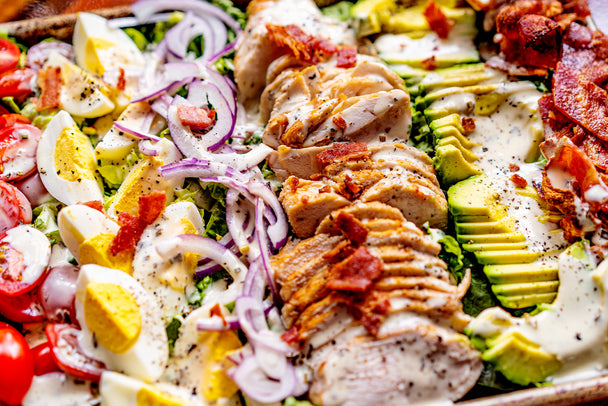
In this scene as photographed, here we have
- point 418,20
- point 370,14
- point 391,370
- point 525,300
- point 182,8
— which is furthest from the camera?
point 182,8

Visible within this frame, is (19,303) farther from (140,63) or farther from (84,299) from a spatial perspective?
(140,63)

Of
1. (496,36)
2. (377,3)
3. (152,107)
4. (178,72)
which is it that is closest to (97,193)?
(152,107)

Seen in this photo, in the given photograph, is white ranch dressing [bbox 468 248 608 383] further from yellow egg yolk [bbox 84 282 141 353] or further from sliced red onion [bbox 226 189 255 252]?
yellow egg yolk [bbox 84 282 141 353]

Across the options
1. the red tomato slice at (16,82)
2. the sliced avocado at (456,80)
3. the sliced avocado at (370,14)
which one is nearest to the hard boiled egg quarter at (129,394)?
the red tomato slice at (16,82)

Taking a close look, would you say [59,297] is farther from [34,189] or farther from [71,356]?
[34,189]

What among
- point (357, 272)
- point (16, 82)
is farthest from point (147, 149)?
point (357, 272)
